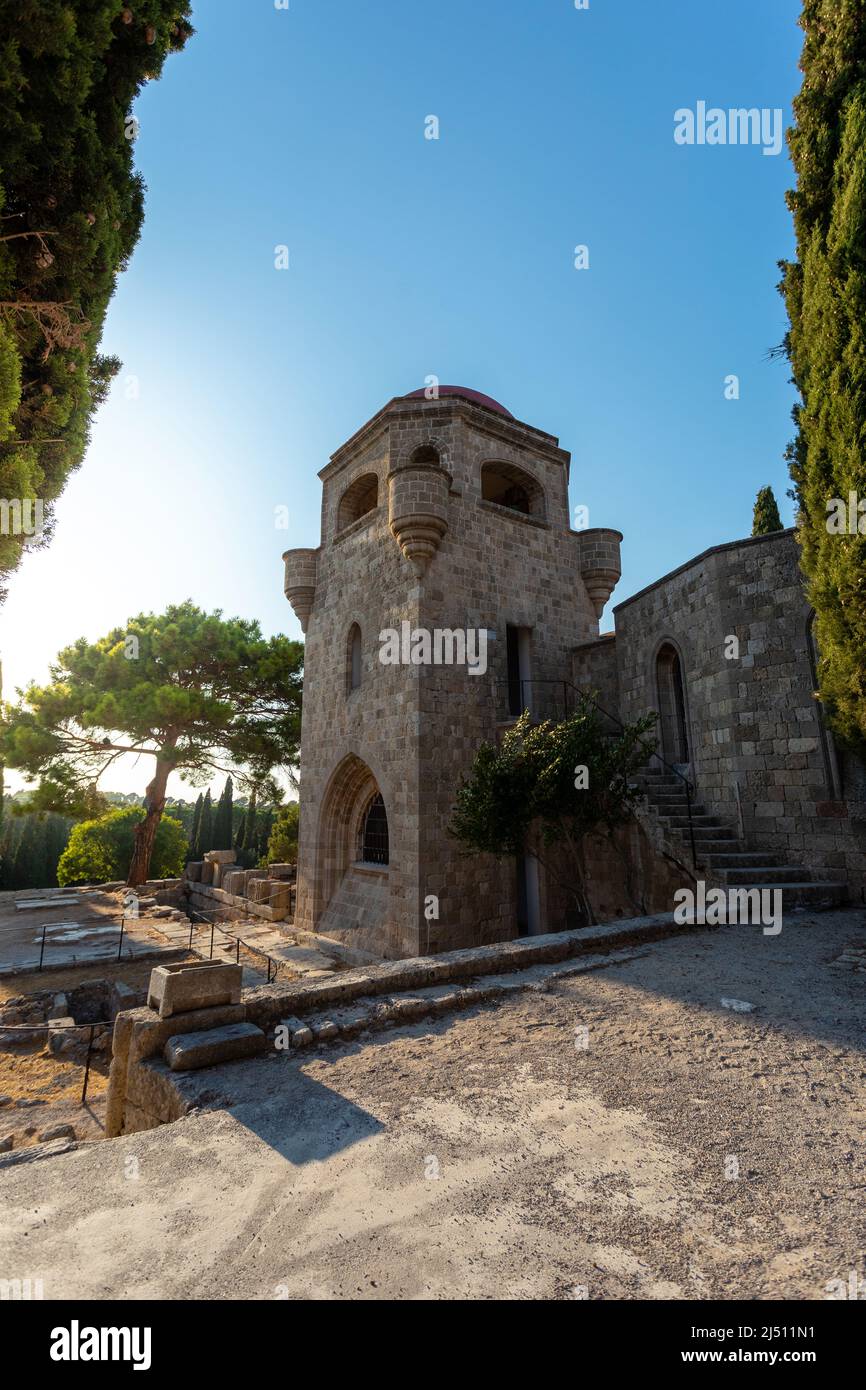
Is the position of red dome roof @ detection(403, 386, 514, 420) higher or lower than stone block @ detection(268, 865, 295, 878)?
higher

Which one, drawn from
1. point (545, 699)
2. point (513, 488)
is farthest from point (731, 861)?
point (513, 488)

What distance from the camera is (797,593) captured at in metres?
9.66

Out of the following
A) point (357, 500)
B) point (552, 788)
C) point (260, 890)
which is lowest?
point (260, 890)

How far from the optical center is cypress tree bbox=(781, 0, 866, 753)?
7.84 metres

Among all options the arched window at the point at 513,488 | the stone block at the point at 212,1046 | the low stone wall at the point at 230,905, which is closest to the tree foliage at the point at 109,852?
the low stone wall at the point at 230,905

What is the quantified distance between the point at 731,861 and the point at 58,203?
1128 cm

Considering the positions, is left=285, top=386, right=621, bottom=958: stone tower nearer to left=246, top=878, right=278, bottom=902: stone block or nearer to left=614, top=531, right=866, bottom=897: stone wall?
left=246, top=878, right=278, bottom=902: stone block

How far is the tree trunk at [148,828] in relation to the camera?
22438 mm

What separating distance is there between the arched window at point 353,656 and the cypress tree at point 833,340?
8.75 m

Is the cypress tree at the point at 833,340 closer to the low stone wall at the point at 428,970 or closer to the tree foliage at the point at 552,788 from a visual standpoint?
the tree foliage at the point at 552,788

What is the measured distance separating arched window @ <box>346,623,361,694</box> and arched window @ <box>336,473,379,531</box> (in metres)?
2.89

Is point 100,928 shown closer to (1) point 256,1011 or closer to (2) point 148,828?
(2) point 148,828

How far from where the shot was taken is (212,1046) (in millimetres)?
4094

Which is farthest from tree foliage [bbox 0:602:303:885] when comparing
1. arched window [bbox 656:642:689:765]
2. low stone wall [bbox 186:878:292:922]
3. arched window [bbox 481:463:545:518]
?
arched window [bbox 656:642:689:765]
